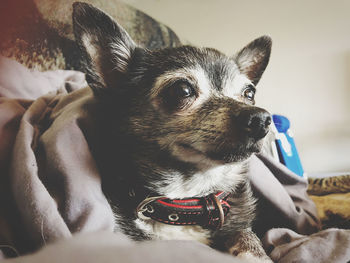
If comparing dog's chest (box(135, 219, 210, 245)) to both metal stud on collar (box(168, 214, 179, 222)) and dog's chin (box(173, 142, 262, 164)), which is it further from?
dog's chin (box(173, 142, 262, 164))

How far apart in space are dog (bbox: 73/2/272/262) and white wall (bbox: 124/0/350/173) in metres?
1.85

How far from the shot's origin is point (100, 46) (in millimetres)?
938

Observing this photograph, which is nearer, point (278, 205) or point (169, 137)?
point (169, 137)

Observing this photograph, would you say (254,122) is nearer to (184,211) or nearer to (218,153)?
(218,153)

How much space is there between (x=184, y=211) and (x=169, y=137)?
0.25 m

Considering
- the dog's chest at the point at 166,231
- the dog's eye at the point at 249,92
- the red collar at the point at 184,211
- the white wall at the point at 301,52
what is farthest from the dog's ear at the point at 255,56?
the white wall at the point at 301,52

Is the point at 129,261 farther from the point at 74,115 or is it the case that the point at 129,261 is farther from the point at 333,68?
the point at 333,68

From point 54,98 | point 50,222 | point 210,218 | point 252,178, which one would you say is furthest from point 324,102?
point 50,222

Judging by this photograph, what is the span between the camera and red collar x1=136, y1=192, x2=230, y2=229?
31.4 inches

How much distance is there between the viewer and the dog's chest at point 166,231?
32.2 inches

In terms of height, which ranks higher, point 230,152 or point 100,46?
point 100,46

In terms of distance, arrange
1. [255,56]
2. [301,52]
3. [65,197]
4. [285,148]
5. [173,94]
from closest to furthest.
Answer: [65,197]
[173,94]
[255,56]
[285,148]
[301,52]

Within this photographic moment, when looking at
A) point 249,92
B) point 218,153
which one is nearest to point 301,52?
point 249,92

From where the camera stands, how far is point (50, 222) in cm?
56
